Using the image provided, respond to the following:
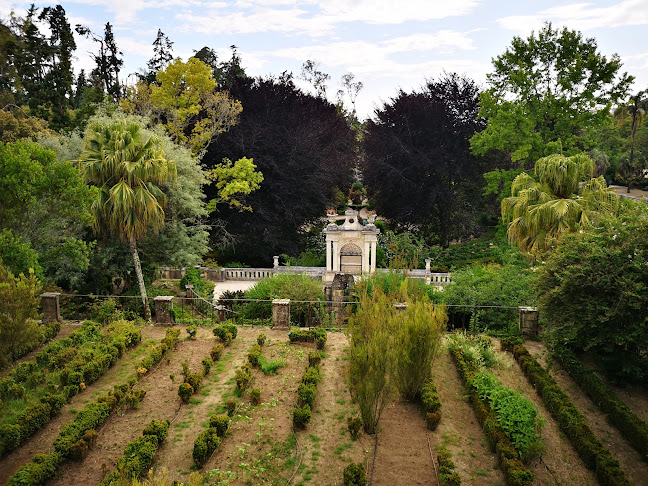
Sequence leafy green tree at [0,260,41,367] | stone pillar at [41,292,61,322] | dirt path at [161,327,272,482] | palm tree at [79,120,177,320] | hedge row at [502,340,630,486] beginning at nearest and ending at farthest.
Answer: hedge row at [502,340,630,486]
dirt path at [161,327,272,482]
leafy green tree at [0,260,41,367]
stone pillar at [41,292,61,322]
palm tree at [79,120,177,320]

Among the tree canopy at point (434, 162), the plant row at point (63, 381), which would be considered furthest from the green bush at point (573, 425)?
the tree canopy at point (434, 162)

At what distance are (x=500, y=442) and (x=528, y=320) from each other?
21.4 ft

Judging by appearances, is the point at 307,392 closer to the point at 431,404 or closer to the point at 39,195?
the point at 431,404

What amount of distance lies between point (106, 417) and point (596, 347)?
441 inches

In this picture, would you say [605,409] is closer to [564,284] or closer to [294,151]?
[564,284]

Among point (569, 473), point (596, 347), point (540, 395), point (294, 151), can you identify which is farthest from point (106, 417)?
point (294, 151)

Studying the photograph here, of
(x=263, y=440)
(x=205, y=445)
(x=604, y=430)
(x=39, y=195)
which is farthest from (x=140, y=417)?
(x=604, y=430)

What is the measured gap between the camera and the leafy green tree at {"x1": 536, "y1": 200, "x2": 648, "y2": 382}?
1008 centimetres

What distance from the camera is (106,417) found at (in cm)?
960

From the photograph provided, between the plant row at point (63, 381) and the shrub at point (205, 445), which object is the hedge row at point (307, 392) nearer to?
the shrub at point (205, 445)

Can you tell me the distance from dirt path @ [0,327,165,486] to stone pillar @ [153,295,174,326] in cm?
68

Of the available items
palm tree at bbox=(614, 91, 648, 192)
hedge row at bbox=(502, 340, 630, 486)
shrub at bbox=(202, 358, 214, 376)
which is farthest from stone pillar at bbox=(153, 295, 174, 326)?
palm tree at bbox=(614, 91, 648, 192)

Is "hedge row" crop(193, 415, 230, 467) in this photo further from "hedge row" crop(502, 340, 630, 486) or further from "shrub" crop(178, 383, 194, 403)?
"hedge row" crop(502, 340, 630, 486)

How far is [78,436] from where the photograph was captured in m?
8.62
